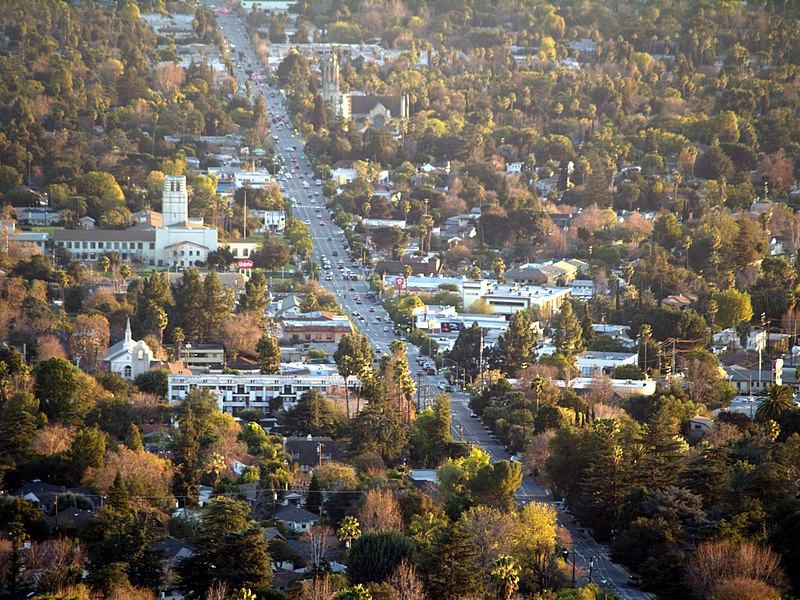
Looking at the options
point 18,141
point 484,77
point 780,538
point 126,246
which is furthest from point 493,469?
point 484,77

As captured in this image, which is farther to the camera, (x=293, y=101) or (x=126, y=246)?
(x=293, y=101)

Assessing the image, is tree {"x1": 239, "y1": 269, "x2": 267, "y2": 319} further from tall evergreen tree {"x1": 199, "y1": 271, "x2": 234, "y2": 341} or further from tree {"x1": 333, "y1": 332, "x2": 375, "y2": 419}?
tree {"x1": 333, "y1": 332, "x2": 375, "y2": 419}

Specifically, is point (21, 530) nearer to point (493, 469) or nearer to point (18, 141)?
point (493, 469)

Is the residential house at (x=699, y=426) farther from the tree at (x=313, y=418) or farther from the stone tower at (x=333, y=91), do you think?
the stone tower at (x=333, y=91)

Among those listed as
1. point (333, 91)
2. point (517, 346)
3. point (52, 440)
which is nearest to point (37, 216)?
point (517, 346)

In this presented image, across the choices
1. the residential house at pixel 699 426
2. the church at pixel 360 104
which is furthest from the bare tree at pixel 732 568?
the church at pixel 360 104

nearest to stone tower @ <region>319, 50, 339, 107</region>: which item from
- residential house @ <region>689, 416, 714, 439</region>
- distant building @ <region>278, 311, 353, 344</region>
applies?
distant building @ <region>278, 311, 353, 344</region>
